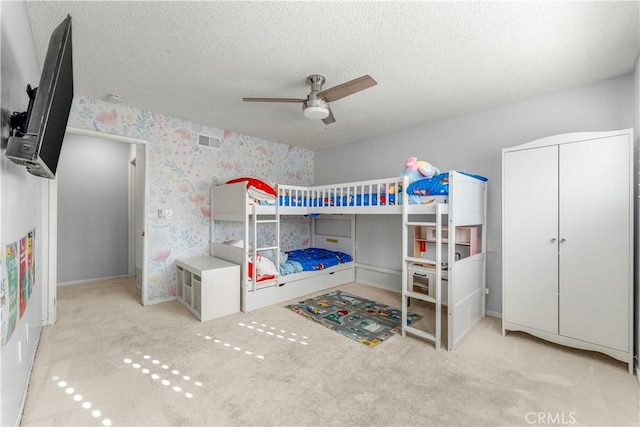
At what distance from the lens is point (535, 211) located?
102 inches

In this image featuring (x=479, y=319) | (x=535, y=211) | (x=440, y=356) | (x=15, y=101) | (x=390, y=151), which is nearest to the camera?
(x=15, y=101)

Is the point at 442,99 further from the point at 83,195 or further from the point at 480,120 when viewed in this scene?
the point at 83,195

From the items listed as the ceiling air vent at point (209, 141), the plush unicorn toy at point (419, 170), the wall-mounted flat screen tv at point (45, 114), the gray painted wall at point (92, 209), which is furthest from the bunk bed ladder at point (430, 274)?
the gray painted wall at point (92, 209)

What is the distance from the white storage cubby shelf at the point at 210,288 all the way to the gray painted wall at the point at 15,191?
134cm

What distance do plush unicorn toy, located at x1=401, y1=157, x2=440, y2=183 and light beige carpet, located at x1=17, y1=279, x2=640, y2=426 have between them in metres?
1.62

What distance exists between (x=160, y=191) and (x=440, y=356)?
3.67 meters

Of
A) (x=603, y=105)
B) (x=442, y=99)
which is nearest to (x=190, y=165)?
(x=442, y=99)

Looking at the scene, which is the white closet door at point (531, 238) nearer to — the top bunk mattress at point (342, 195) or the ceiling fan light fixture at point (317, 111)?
the top bunk mattress at point (342, 195)

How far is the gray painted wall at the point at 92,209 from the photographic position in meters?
4.43

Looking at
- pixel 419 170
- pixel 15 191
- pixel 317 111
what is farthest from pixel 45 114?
pixel 419 170

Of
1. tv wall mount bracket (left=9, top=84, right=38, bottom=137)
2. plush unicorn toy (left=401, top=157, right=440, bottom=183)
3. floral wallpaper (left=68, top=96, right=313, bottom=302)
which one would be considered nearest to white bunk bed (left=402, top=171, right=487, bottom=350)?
plush unicorn toy (left=401, top=157, right=440, bottom=183)

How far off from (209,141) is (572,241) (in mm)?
4344

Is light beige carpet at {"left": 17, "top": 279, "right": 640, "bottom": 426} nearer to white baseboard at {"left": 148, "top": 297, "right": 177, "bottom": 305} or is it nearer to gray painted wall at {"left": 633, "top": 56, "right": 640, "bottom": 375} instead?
gray painted wall at {"left": 633, "top": 56, "right": 640, "bottom": 375}

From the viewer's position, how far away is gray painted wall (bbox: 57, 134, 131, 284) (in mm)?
4430
